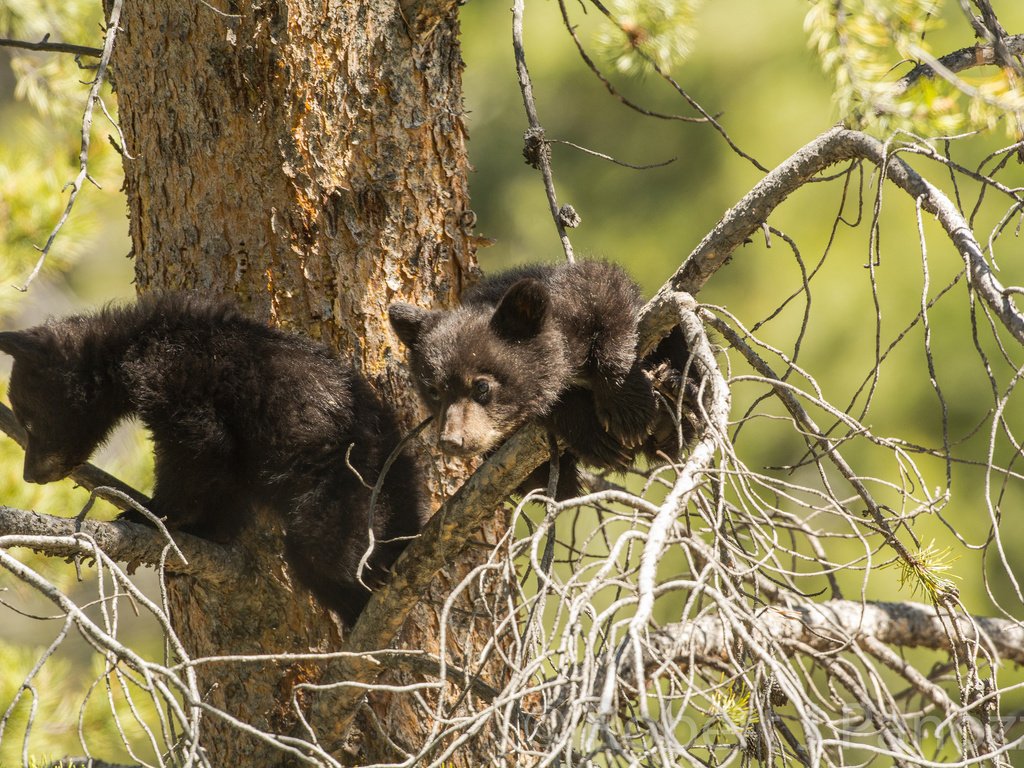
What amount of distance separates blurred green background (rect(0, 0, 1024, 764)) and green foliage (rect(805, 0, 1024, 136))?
4.86 metres

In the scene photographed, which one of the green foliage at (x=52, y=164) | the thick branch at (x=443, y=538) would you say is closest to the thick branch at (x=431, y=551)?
the thick branch at (x=443, y=538)

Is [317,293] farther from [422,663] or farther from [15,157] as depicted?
[15,157]

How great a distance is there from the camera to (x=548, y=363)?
3.28 m

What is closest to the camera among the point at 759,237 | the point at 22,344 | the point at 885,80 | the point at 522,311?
the point at 885,80

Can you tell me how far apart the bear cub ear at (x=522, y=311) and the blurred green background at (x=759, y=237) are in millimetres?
3256

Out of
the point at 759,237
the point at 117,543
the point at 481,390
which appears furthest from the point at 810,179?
the point at 759,237

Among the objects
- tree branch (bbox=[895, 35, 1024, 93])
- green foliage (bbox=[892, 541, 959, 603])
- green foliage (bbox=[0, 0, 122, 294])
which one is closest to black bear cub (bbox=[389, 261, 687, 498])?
green foliage (bbox=[892, 541, 959, 603])

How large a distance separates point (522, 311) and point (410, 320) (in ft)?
1.18

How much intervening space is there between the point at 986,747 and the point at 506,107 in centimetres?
988

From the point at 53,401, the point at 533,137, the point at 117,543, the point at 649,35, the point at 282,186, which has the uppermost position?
the point at 649,35

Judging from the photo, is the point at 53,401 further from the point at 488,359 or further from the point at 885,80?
the point at 885,80

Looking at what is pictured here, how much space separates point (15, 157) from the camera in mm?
5809

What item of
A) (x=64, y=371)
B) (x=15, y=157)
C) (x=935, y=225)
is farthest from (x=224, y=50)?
(x=935, y=225)

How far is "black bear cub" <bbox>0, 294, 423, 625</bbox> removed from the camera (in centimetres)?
324
